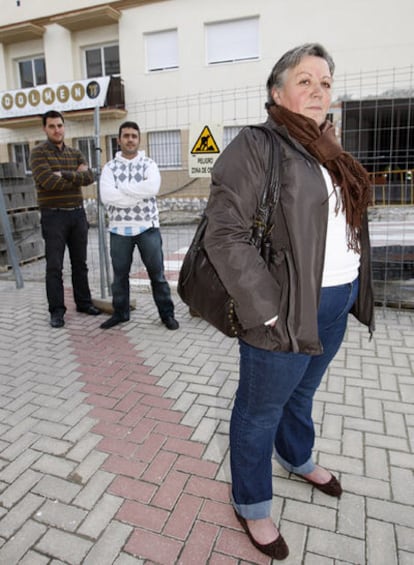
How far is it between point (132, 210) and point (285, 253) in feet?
9.78

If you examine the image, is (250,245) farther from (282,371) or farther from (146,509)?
(146,509)

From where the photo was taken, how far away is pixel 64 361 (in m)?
3.75

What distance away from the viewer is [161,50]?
1510 centimetres

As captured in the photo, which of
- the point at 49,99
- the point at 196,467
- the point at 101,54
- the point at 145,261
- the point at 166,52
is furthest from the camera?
the point at 101,54

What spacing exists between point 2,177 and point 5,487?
635cm

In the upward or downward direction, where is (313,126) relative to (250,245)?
upward

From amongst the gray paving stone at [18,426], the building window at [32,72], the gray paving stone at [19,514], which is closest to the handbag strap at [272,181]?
the gray paving stone at [19,514]

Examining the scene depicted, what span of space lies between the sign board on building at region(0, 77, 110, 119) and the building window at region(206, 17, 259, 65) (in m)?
3.68

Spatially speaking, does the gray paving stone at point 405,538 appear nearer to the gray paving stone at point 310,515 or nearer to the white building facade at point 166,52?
the gray paving stone at point 310,515

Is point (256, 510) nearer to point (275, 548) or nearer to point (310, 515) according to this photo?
point (275, 548)

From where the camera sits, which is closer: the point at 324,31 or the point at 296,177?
the point at 296,177

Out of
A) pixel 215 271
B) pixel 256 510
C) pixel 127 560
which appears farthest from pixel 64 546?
pixel 215 271

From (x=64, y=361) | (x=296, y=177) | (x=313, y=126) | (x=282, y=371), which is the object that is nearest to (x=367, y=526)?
(x=282, y=371)

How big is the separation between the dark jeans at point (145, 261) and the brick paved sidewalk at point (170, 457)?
57 cm
